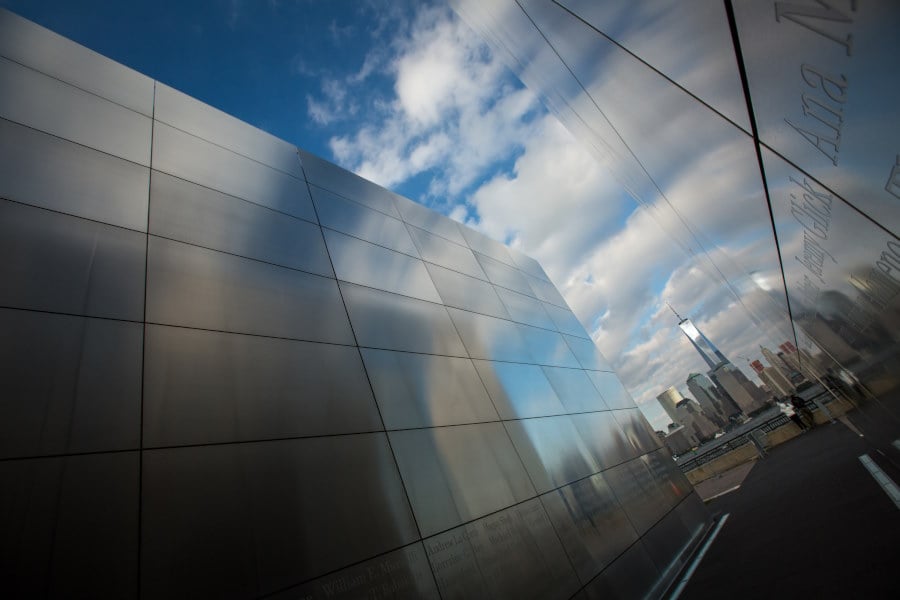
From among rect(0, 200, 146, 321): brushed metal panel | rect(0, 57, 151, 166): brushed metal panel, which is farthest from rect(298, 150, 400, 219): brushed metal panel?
rect(0, 200, 146, 321): brushed metal panel

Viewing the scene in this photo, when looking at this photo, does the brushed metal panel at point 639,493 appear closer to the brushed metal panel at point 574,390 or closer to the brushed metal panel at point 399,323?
the brushed metal panel at point 574,390

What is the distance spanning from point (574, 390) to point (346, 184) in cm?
935

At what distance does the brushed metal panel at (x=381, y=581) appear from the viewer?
3.90 metres

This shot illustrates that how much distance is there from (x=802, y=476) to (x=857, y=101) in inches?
637

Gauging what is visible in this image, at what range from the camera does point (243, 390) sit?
476cm

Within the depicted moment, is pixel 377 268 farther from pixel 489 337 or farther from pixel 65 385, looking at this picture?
pixel 65 385

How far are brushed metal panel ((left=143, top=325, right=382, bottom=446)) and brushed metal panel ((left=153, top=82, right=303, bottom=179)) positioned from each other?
5.34 meters

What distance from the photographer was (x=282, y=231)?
7383 millimetres

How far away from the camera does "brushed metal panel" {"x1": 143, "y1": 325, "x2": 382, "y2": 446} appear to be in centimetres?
415

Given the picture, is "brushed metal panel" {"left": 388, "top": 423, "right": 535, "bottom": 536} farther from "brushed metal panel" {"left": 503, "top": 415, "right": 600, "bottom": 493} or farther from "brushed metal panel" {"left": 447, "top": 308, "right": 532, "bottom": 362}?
"brushed metal panel" {"left": 447, "top": 308, "right": 532, "bottom": 362}

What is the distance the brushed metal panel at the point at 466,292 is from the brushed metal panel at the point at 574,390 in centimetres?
244

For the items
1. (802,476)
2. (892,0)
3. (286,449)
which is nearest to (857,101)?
(892,0)

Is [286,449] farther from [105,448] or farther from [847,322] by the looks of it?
[847,322]

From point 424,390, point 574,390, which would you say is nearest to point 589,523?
point 574,390
